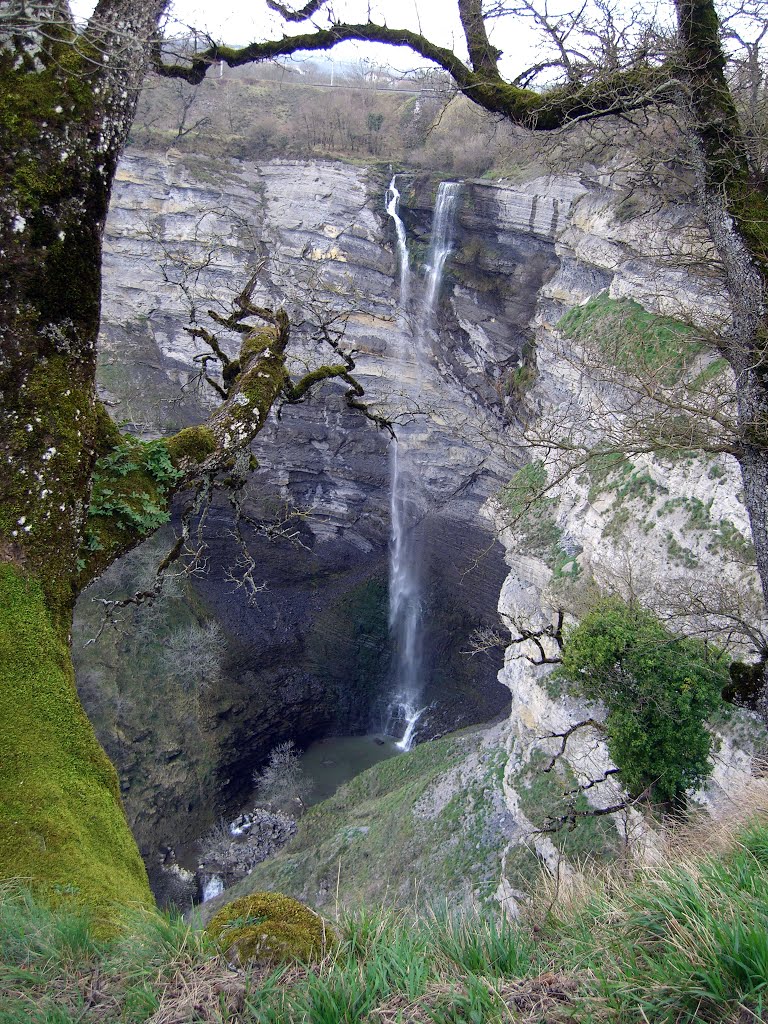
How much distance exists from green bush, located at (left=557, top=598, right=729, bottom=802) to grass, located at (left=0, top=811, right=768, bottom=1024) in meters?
4.01

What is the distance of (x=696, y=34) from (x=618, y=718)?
18.7ft

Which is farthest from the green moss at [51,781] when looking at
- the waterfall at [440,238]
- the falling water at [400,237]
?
the falling water at [400,237]

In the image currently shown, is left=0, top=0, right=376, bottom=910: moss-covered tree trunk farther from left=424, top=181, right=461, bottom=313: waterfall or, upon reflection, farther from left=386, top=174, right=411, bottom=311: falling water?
left=386, top=174, right=411, bottom=311: falling water

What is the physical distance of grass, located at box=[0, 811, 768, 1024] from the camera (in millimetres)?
1729

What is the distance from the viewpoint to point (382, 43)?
3865 mm

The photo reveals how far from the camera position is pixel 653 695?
20.6ft

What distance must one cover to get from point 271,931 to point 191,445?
2643 mm

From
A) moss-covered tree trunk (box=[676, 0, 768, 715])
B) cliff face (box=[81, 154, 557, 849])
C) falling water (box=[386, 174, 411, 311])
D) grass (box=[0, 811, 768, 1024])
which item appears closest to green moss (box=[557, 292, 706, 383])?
cliff face (box=[81, 154, 557, 849])

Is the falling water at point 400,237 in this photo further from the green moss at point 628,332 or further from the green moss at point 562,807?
the green moss at point 562,807

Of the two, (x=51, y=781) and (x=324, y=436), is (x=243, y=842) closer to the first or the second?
(x=324, y=436)

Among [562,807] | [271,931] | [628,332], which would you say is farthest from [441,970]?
[628,332]

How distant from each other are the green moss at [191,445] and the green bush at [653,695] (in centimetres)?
461

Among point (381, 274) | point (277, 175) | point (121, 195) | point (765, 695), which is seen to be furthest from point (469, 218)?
point (765, 695)

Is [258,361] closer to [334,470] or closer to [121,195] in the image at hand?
[334,470]
